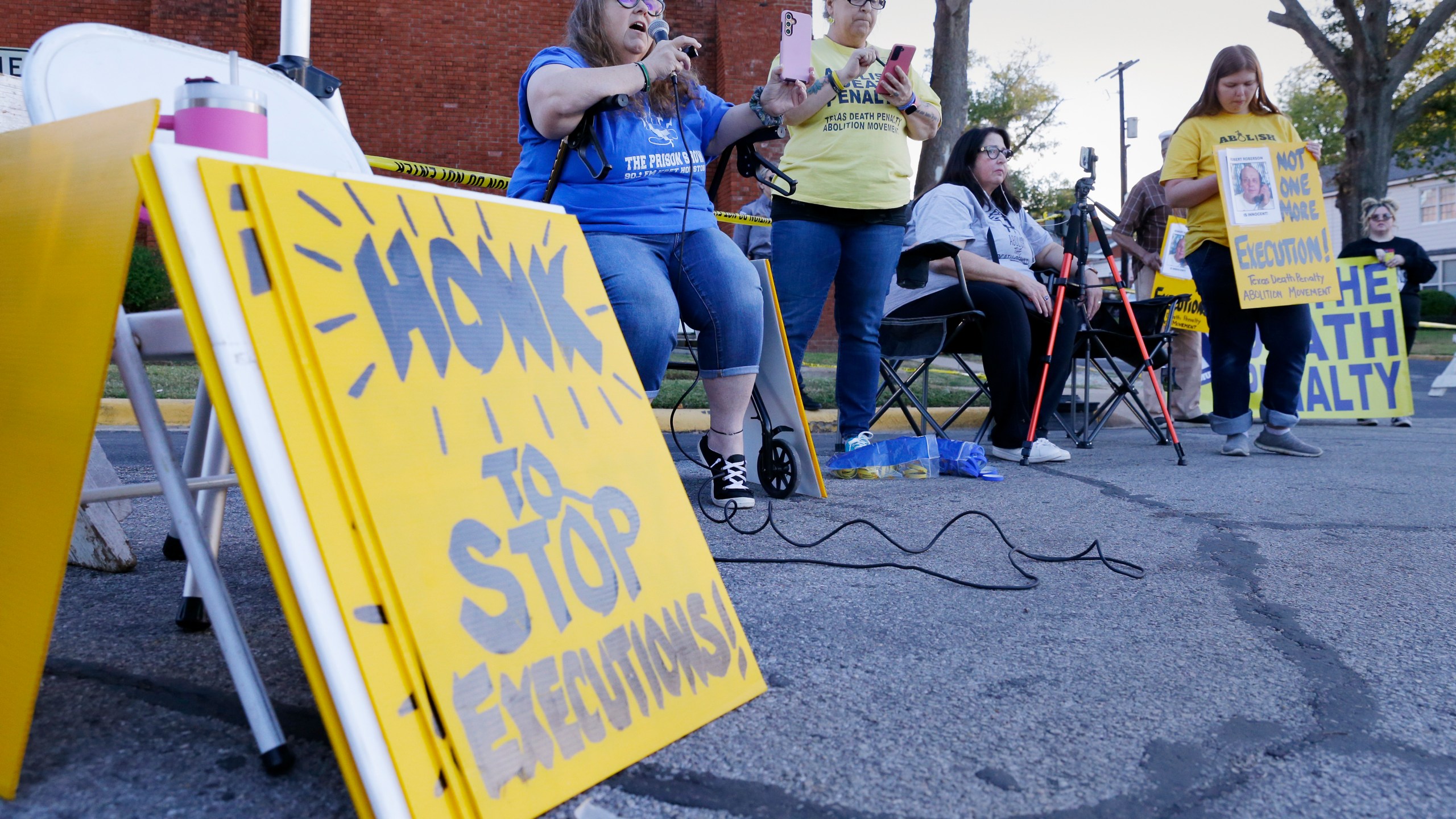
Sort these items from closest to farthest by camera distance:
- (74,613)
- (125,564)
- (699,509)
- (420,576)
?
(420,576)
(74,613)
(125,564)
(699,509)

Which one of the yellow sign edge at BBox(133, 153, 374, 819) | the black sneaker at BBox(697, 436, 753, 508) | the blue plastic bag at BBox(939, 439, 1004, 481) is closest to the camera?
the yellow sign edge at BBox(133, 153, 374, 819)

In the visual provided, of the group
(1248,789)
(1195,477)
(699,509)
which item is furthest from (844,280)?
(1248,789)

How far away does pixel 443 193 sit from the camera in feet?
4.76

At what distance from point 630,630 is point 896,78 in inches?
117

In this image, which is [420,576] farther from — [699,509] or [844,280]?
[844,280]

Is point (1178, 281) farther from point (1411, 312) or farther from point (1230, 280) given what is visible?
point (1411, 312)

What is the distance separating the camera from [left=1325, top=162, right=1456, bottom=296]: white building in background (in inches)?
1478

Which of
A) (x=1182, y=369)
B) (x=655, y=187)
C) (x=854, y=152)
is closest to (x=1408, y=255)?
(x=1182, y=369)

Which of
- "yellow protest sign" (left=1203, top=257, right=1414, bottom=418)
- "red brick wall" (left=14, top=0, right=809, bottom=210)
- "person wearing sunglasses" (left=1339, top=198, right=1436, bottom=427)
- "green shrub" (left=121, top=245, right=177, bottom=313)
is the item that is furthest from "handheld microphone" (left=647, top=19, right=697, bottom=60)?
"red brick wall" (left=14, top=0, right=809, bottom=210)

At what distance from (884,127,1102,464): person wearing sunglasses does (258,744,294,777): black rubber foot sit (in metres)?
3.74

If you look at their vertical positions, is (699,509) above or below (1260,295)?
below

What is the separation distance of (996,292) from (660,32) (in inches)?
88.1

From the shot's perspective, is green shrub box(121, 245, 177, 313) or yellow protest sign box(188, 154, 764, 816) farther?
green shrub box(121, 245, 177, 313)

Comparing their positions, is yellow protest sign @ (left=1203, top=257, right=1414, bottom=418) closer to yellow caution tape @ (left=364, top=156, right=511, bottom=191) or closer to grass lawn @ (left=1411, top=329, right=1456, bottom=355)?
yellow caution tape @ (left=364, top=156, right=511, bottom=191)
